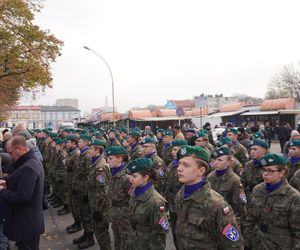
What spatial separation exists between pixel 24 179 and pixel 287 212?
312 centimetres

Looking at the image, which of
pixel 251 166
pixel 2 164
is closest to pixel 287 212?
pixel 251 166

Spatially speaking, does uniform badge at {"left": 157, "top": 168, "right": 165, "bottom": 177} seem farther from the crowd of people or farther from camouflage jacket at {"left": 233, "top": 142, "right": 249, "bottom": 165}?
camouflage jacket at {"left": 233, "top": 142, "right": 249, "bottom": 165}

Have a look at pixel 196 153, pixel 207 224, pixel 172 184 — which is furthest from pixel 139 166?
pixel 172 184

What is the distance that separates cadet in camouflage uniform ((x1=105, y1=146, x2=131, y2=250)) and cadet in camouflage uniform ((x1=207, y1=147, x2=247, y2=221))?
1.38m

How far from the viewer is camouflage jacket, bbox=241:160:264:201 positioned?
6004 mm

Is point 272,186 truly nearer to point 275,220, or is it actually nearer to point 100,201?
point 275,220

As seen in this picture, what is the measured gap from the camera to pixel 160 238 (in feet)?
12.7

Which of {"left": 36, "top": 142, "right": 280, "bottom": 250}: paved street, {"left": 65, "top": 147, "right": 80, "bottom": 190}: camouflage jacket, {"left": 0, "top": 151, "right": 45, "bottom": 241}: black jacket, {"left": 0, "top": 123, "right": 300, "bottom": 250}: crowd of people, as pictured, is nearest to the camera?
{"left": 0, "top": 123, "right": 300, "bottom": 250}: crowd of people

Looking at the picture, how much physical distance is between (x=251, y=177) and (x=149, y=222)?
2841mm

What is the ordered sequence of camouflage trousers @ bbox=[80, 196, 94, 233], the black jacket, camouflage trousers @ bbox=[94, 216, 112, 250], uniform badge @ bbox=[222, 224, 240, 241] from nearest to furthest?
uniform badge @ bbox=[222, 224, 240, 241] < the black jacket < camouflage trousers @ bbox=[94, 216, 112, 250] < camouflage trousers @ bbox=[80, 196, 94, 233]

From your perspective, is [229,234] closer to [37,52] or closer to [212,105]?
[37,52]

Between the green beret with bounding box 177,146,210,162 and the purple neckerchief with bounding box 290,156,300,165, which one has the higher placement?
the green beret with bounding box 177,146,210,162

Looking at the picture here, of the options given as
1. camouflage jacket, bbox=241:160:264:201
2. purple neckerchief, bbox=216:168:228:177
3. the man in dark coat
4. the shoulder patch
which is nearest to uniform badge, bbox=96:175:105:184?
the man in dark coat

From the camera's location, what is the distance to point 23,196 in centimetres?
408
